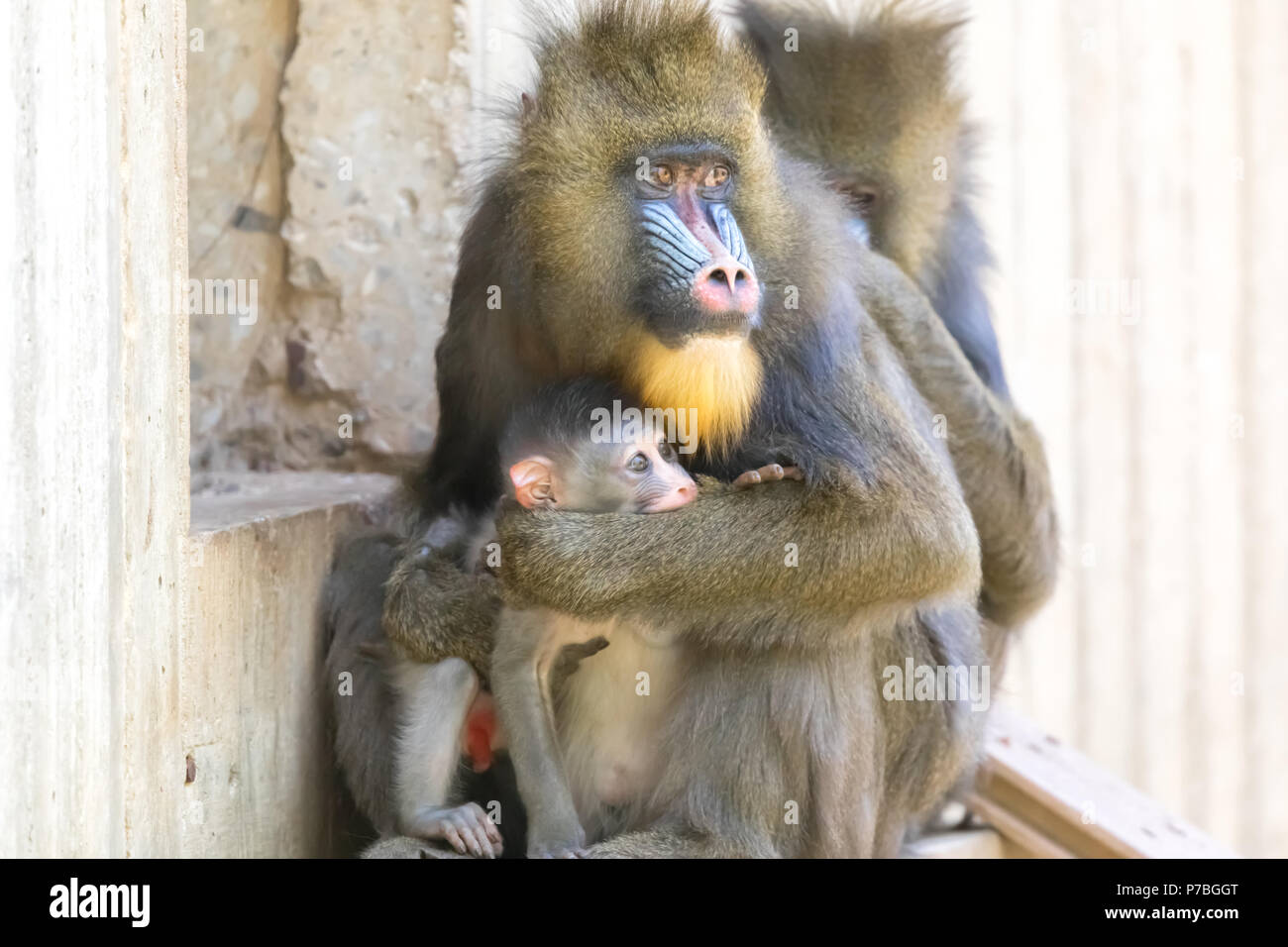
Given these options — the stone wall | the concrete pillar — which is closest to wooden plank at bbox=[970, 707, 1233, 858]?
the stone wall

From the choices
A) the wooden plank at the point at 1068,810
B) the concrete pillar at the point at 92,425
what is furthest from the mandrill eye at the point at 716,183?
the wooden plank at the point at 1068,810

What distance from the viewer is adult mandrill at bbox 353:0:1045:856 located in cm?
399

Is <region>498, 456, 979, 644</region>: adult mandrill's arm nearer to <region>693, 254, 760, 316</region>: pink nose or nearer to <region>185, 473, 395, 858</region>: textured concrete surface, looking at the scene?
<region>693, 254, 760, 316</region>: pink nose

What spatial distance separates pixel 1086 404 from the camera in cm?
772

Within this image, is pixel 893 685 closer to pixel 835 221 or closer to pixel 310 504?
pixel 835 221

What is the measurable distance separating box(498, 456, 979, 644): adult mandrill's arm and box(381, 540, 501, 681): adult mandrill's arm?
30 cm

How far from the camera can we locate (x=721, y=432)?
4098 millimetres

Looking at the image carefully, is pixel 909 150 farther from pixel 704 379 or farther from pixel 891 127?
pixel 704 379

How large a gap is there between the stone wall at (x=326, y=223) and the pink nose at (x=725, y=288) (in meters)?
2.19

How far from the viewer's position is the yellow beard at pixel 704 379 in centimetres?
383
